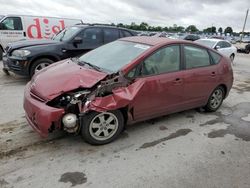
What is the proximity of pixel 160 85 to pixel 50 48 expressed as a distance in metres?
4.11

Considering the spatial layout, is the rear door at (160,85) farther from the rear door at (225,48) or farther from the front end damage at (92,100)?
the rear door at (225,48)

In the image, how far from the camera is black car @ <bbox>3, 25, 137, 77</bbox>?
6.30 metres

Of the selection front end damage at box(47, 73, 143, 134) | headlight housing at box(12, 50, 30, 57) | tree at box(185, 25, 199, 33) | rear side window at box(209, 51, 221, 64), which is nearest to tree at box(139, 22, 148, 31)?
tree at box(185, 25, 199, 33)

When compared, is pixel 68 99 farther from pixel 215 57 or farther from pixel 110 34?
pixel 110 34

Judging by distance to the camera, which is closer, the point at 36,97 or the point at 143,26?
the point at 36,97

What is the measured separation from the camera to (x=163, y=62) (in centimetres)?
394

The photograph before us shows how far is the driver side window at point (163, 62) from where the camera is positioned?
370 centimetres

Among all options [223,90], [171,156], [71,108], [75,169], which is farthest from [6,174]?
[223,90]

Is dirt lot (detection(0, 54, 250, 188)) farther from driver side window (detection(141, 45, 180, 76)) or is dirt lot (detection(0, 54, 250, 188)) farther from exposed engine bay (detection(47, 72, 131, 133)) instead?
driver side window (detection(141, 45, 180, 76))

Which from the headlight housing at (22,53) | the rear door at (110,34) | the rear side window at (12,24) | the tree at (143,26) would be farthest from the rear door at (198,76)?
the tree at (143,26)

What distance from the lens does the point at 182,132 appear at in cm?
405

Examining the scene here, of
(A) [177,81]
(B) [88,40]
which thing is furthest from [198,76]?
(B) [88,40]

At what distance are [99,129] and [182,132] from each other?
1.56m

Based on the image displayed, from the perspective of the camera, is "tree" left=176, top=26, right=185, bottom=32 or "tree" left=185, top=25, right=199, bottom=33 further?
"tree" left=176, top=26, right=185, bottom=32
